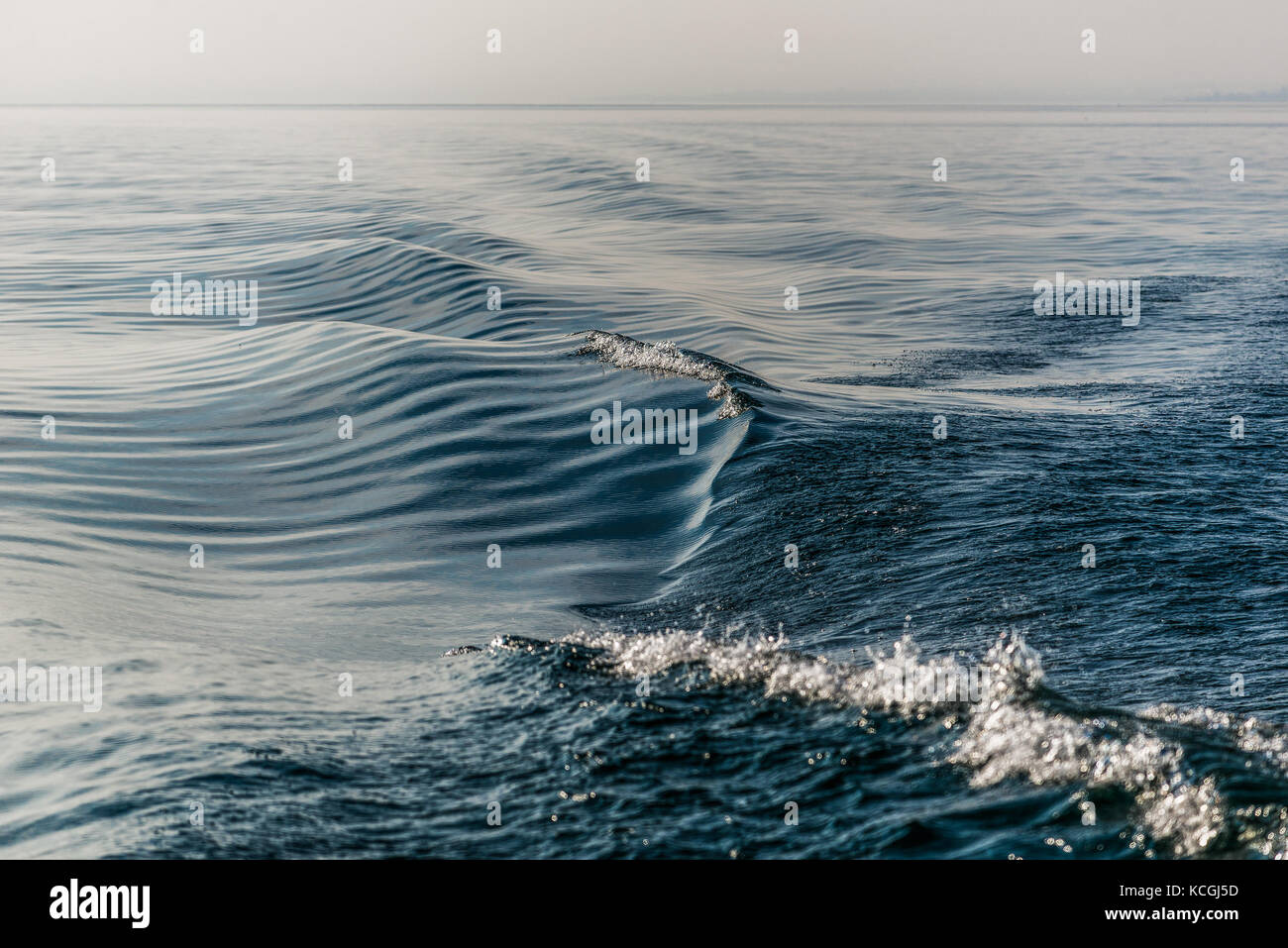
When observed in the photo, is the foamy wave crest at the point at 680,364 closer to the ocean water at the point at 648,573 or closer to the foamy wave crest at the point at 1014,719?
the ocean water at the point at 648,573

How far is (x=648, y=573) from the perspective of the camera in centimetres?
854

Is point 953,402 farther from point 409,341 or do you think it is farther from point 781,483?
point 409,341

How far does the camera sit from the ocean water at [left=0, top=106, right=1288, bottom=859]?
193 inches

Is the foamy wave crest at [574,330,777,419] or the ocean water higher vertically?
the foamy wave crest at [574,330,777,419]

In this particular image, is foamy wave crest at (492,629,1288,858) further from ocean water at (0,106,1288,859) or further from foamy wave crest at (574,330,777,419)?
foamy wave crest at (574,330,777,419)

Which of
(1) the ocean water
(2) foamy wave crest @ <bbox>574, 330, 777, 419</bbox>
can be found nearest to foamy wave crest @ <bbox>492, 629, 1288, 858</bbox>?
(1) the ocean water

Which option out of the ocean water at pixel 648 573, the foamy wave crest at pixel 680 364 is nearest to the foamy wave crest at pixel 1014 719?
the ocean water at pixel 648 573

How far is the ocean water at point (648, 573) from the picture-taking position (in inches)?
193

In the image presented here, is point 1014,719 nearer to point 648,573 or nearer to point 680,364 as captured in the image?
point 648,573

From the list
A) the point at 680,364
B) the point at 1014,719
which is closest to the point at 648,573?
the point at 1014,719

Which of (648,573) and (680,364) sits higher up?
(680,364)

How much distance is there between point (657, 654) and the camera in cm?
654

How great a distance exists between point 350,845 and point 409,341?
10.4m
